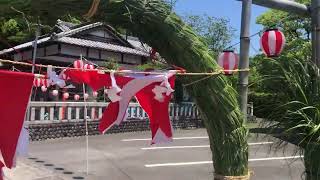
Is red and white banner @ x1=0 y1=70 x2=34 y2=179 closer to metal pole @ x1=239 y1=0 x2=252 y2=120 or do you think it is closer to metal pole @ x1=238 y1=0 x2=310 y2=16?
metal pole @ x1=239 y1=0 x2=252 y2=120

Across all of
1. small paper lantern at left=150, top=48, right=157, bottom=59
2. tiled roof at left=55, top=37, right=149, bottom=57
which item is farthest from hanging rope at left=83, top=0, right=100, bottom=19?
tiled roof at left=55, top=37, right=149, bottom=57

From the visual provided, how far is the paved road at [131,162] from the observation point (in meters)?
9.76

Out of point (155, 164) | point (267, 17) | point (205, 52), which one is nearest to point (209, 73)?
point (205, 52)

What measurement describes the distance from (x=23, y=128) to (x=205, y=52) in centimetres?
207

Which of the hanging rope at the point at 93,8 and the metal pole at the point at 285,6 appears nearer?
the hanging rope at the point at 93,8

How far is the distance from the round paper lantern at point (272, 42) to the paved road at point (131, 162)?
1.54 m

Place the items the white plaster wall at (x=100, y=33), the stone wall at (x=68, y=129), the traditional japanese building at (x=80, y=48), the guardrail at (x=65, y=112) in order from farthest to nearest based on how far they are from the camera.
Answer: the white plaster wall at (x=100, y=33), the traditional japanese building at (x=80, y=48), the guardrail at (x=65, y=112), the stone wall at (x=68, y=129)

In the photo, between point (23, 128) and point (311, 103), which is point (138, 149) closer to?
point (311, 103)

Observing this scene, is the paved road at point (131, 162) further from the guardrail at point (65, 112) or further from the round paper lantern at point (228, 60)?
the round paper lantern at point (228, 60)

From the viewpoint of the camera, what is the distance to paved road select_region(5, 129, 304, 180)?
976 cm

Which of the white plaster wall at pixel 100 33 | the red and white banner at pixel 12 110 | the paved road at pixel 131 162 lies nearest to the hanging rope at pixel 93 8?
the red and white banner at pixel 12 110

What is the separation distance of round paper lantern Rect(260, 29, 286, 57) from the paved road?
1544 mm

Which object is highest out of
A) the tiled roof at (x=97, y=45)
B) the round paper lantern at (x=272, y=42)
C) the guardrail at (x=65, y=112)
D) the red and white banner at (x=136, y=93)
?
the tiled roof at (x=97, y=45)

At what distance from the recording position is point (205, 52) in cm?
470
